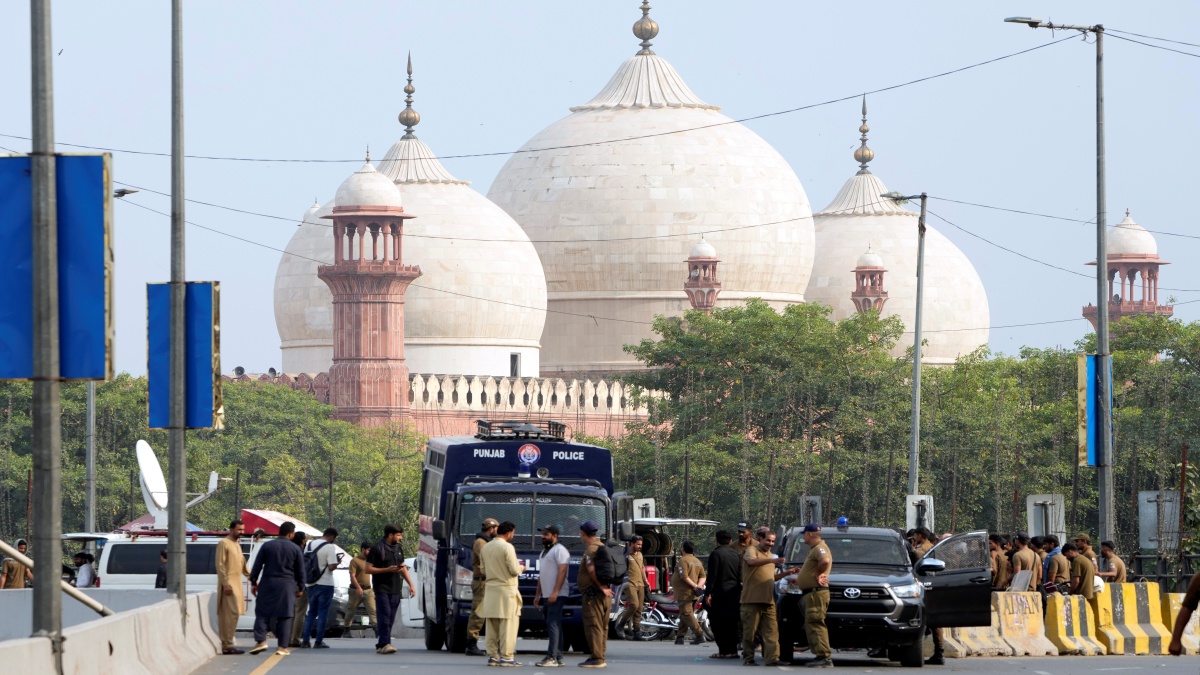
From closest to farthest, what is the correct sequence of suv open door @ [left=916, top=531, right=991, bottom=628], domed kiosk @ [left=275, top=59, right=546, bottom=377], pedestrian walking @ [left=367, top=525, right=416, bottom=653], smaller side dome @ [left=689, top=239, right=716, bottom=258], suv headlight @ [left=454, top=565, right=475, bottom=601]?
suv open door @ [left=916, top=531, right=991, bottom=628] → pedestrian walking @ [left=367, top=525, right=416, bottom=653] → suv headlight @ [left=454, top=565, right=475, bottom=601] → domed kiosk @ [left=275, top=59, right=546, bottom=377] → smaller side dome @ [left=689, top=239, right=716, bottom=258]

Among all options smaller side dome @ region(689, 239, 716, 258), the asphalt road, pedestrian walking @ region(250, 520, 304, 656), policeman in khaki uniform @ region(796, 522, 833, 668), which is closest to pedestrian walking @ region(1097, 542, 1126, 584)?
the asphalt road

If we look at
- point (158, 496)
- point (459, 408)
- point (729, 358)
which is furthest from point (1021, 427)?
point (158, 496)

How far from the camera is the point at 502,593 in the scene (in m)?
17.9

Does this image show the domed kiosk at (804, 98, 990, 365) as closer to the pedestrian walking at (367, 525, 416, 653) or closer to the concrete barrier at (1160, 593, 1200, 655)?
the concrete barrier at (1160, 593, 1200, 655)

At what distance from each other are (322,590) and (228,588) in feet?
7.66

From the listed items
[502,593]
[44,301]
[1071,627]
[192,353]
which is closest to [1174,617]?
[1071,627]

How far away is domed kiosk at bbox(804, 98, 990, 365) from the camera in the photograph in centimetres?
8269

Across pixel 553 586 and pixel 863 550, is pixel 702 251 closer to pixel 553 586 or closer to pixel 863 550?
pixel 863 550

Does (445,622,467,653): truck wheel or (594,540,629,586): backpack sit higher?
(594,540,629,586): backpack

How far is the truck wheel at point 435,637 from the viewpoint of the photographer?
848 inches

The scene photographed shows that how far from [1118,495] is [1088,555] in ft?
98.0

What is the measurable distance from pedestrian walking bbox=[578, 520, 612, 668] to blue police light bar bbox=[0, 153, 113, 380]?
6.70 meters

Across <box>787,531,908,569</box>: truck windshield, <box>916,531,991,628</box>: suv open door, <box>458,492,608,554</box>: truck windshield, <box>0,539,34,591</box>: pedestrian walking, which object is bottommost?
<box>0,539,34,591</box>: pedestrian walking

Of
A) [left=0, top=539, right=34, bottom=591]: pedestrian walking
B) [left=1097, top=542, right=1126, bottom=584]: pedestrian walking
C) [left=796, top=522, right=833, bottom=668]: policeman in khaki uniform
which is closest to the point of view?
[left=796, top=522, right=833, bottom=668]: policeman in khaki uniform
